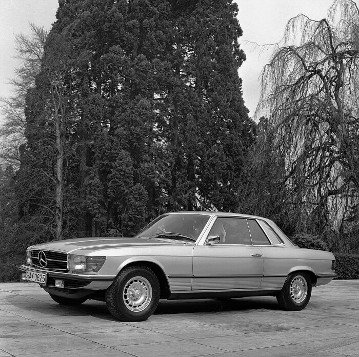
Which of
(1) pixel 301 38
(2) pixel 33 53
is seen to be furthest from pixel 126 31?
(1) pixel 301 38

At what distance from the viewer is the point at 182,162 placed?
33.5 metres

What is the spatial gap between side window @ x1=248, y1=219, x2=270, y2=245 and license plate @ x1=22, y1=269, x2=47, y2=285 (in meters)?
3.31

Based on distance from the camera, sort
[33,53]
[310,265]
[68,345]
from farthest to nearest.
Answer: [33,53] < [310,265] < [68,345]

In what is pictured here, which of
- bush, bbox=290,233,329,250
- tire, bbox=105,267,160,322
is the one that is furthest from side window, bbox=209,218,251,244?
bush, bbox=290,233,329,250

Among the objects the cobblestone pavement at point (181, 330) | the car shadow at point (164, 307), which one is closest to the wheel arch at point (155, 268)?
the cobblestone pavement at point (181, 330)

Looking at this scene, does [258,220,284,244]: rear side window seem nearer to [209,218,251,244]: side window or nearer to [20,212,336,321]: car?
[20,212,336,321]: car

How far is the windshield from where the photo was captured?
9000 mm

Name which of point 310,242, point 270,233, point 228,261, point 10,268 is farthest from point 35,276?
point 10,268

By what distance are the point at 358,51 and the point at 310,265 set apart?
1252 cm

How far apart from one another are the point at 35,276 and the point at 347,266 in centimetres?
1354

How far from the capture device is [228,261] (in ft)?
29.4

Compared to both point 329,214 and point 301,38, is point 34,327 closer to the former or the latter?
point 329,214

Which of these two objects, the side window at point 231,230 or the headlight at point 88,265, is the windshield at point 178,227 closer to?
the side window at point 231,230

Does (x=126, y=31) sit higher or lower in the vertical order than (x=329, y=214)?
higher
